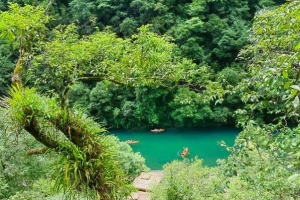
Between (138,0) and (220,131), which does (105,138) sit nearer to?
(220,131)

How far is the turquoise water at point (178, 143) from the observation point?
40.5ft

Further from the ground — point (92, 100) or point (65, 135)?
point (65, 135)

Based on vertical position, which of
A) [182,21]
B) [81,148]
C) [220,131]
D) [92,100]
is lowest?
[220,131]

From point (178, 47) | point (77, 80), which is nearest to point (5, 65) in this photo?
point (178, 47)

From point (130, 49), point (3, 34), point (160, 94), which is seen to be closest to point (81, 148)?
point (130, 49)

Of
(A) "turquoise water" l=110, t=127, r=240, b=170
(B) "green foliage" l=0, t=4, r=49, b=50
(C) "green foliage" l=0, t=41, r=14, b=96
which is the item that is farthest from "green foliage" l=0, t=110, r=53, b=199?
(C) "green foliage" l=0, t=41, r=14, b=96

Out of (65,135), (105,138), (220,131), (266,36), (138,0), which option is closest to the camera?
(65,135)

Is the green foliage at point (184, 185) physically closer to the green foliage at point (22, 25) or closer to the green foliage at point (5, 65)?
the green foliage at point (22, 25)

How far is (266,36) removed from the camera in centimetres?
268

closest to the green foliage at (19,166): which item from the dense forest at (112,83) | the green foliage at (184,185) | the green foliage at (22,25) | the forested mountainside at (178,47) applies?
the green foliage at (184,185)

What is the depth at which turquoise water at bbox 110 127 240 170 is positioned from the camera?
1235cm

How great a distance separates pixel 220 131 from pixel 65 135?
13190 millimetres

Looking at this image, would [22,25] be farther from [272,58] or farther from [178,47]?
[178,47]

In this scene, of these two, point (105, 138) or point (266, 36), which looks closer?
point (105, 138)
